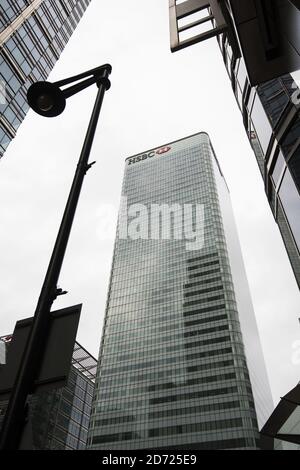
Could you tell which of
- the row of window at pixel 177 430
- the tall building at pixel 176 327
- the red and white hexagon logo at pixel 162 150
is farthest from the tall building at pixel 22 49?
the red and white hexagon logo at pixel 162 150

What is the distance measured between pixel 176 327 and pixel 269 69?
10835 centimetres

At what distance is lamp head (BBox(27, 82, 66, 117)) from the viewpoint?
5.30m

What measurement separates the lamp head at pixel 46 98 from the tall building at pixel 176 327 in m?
92.7

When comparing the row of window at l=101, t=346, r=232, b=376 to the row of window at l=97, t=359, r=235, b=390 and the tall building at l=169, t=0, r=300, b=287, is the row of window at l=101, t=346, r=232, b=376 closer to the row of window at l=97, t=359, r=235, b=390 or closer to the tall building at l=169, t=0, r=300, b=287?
the row of window at l=97, t=359, r=235, b=390

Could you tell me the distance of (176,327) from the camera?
365ft

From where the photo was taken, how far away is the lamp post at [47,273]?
3.01 metres

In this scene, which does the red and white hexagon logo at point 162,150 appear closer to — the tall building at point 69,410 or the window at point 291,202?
the tall building at point 69,410

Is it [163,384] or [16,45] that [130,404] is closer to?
[163,384]

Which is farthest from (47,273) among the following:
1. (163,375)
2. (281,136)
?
(163,375)

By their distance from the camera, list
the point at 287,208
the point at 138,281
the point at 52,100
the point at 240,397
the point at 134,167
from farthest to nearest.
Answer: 1. the point at 134,167
2. the point at 138,281
3. the point at 240,397
4. the point at 287,208
5. the point at 52,100

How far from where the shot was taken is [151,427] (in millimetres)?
92188

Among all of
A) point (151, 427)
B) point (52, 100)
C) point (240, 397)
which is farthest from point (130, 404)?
point (52, 100)

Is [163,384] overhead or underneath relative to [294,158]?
overhead

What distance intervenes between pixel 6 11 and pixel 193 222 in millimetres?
105433
